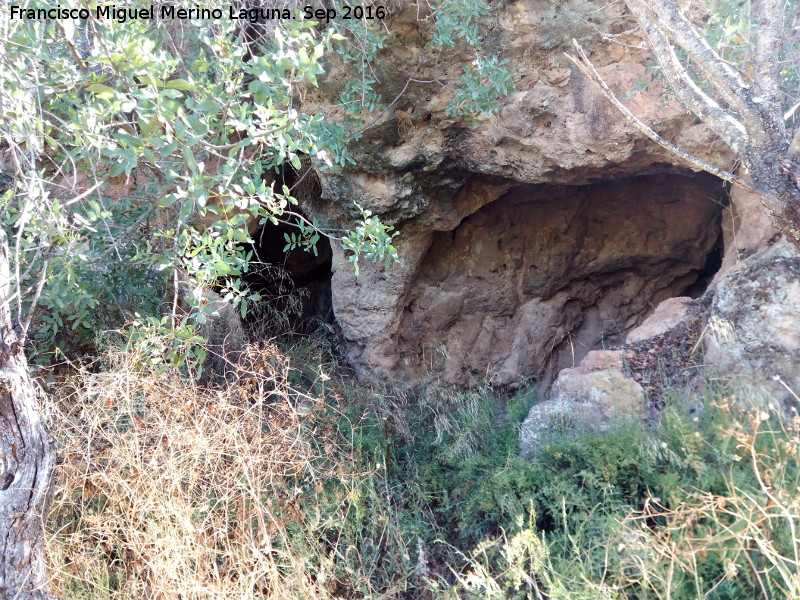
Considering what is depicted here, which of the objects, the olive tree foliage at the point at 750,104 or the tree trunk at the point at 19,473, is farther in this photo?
the olive tree foliage at the point at 750,104

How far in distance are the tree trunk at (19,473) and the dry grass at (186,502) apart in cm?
29

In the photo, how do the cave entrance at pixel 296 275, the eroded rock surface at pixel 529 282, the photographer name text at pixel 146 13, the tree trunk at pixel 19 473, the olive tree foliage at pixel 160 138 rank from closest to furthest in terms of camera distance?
the tree trunk at pixel 19 473 < the olive tree foliage at pixel 160 138 < the photographer name text at pixel 146 13 < the eroded rock surface at pixel 529 282 < the cave entrance at pixel 296 275

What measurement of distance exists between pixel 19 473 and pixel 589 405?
8.36ft

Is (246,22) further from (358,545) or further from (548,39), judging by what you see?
(358,545)

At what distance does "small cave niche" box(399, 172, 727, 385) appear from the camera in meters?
4.86

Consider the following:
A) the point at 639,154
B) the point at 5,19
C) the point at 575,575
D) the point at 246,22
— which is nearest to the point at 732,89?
the point at 639,154

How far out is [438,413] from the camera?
4.10 meters

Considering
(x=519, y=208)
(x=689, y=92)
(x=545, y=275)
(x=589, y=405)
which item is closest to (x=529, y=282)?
(x=545, y=275)

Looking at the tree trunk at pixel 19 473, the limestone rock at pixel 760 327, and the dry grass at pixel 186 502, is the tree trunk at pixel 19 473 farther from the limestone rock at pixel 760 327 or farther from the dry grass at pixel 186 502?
the limestone rock at pixel 760 327

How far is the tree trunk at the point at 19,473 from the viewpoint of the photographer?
2.19 metres

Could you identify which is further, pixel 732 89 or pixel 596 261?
pixel 596 261

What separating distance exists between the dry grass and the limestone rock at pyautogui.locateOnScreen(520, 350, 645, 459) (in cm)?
98

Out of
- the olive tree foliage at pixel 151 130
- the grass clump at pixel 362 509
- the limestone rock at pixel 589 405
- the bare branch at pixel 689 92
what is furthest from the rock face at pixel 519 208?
the grass clump at pixel 362 509

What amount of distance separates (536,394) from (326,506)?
2108 mm
